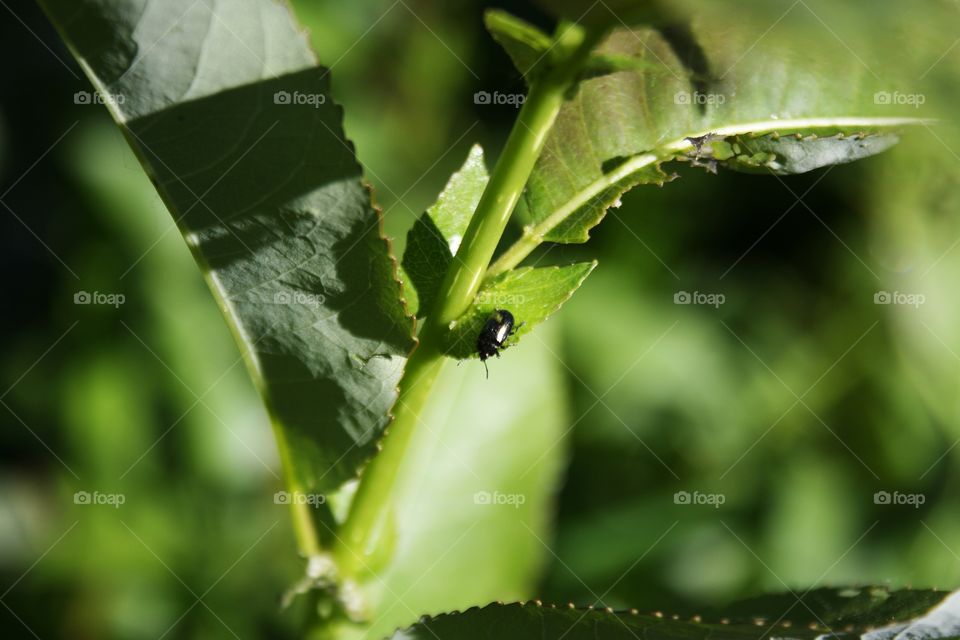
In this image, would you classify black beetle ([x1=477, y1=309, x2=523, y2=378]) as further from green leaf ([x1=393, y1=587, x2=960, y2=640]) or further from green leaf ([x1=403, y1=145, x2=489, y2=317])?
green leaf ([x1=393, y1=587, x2=960, y2=640])

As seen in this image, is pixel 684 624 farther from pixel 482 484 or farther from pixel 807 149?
pixel 482 484

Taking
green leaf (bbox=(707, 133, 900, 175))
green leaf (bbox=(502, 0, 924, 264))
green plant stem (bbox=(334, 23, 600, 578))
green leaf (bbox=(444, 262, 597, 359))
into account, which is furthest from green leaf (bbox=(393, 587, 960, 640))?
green leaf (bbox=(707, 133, 900, 175))

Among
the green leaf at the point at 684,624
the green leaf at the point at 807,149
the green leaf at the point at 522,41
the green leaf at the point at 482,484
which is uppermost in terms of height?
the green leaf at the point at 807,149

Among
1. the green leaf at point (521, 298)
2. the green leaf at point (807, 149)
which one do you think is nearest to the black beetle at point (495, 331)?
the green leaf at point (521, 298)

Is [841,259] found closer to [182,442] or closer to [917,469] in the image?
[917,469]

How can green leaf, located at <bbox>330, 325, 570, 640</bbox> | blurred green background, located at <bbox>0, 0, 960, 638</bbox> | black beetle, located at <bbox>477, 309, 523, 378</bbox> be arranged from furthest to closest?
blurred green background, located at <bbox>0, 0, 960, 638</bbox>
green leaf, located at <bbox>330, 325, 570, 640</bbox>
black beetle, located at <bbox>477, 309, 523, 378</bbox>

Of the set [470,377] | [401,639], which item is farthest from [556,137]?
[470,377]

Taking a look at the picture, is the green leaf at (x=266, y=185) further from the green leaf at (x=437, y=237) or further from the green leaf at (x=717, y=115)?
the green leaf at (x=717, y=115)
